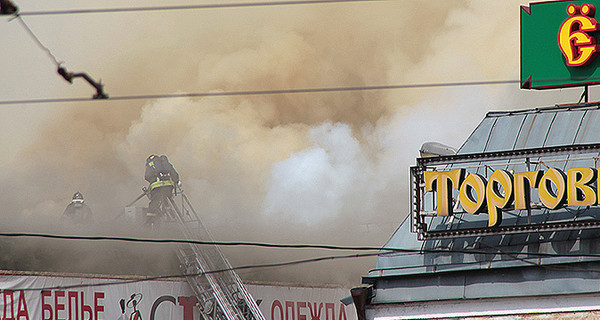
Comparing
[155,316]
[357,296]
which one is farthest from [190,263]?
[357,296]

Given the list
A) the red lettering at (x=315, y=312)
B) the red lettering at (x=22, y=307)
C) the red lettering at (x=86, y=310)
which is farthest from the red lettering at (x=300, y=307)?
the red lettering at (x=22, y=307)

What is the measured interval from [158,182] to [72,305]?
16.7ft

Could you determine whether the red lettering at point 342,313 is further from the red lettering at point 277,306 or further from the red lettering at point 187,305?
the red lettering at point 187,305

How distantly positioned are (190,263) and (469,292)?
54.6ft

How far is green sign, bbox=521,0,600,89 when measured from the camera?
18844 mm

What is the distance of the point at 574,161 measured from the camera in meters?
16.7

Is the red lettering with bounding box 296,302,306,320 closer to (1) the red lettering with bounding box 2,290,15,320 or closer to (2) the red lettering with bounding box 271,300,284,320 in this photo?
(2) the red lettering with bounding box 271,300,284,320

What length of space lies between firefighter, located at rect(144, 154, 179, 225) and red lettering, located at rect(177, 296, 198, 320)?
276cm

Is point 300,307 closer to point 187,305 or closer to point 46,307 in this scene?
point 187,305

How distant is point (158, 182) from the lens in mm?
31766

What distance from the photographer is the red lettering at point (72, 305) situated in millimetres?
28734

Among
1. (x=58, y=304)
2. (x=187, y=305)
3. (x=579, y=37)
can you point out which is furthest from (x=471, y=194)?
(x=187, y=305)

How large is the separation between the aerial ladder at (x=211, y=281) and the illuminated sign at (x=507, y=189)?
1486 cm

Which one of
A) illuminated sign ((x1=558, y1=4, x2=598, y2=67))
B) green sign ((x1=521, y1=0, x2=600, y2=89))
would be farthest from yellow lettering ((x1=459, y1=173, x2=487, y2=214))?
illuminated sign ((x1=558, y1=4, x2=598, y2=67))
